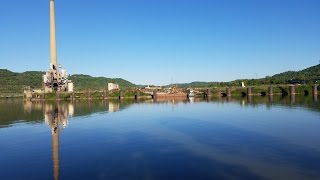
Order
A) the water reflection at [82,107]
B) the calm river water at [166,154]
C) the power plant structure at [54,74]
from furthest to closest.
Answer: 1. the power plant structure at [54,74]
2. the water reflection at [82,107]
3. the calm river water at [166,154]

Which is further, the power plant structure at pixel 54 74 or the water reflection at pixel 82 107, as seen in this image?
the power plant structure at pixel 54 74

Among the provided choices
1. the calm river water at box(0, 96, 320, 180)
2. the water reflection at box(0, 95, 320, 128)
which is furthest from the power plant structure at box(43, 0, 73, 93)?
the calm river water at box(0, 96, 320, 180)

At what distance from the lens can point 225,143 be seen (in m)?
36.2

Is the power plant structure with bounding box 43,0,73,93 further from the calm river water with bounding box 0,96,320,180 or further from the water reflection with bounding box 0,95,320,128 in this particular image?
the calm river water with bounding box 0,96,320,180

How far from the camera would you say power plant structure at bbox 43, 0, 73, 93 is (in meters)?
135

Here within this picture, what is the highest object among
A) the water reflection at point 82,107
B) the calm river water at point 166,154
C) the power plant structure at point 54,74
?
the power plant structure at point 54,74

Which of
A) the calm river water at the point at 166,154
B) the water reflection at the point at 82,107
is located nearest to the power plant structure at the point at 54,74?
the water reflection at the point at 82,107

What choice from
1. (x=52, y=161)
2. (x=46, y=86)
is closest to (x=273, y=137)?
(x=52, y=161)

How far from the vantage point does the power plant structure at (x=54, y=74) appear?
5305 inches

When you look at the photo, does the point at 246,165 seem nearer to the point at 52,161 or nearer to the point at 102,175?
the point at 102,175

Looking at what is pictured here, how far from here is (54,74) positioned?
143875 millimetres

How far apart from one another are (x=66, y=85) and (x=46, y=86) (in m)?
9.25

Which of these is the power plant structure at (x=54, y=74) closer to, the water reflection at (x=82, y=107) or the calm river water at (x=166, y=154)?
the water reflection at (x=82, y=107)

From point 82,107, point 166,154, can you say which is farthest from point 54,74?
point 166,154
